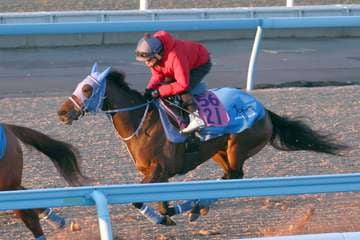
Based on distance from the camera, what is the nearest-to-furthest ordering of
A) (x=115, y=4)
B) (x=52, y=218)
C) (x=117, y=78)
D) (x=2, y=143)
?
(x=2, y=143) → (x=52, y=218) → (x=117, y=78) → (x=115, y=4)

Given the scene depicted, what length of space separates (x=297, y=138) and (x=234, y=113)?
0.71 m

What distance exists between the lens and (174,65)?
308 inches

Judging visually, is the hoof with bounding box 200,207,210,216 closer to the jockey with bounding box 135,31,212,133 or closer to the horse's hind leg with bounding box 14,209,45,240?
the jockey with bounding box 135,31,212,133

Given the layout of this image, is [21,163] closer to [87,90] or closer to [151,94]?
[87,90]

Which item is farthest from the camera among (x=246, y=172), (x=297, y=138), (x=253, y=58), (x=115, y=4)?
(x=115, y=4)

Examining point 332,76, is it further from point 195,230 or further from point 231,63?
point 195,230

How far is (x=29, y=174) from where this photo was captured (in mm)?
8859

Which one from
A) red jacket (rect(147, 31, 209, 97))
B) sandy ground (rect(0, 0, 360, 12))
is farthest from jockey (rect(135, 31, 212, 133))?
sandy ground (rect(0, 0, 360, 12))

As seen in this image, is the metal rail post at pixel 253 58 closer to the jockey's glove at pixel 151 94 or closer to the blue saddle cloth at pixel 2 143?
the jockey's glove at pixel 151 94

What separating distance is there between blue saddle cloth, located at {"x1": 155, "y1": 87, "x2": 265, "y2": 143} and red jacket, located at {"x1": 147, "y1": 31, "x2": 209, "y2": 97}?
19 cm

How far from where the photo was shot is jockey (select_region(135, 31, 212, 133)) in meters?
7.77

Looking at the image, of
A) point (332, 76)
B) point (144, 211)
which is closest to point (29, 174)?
point (144, 211)

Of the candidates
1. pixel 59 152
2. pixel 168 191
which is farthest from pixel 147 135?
pixel 168 191

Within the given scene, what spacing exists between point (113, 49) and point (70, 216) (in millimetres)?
8375
